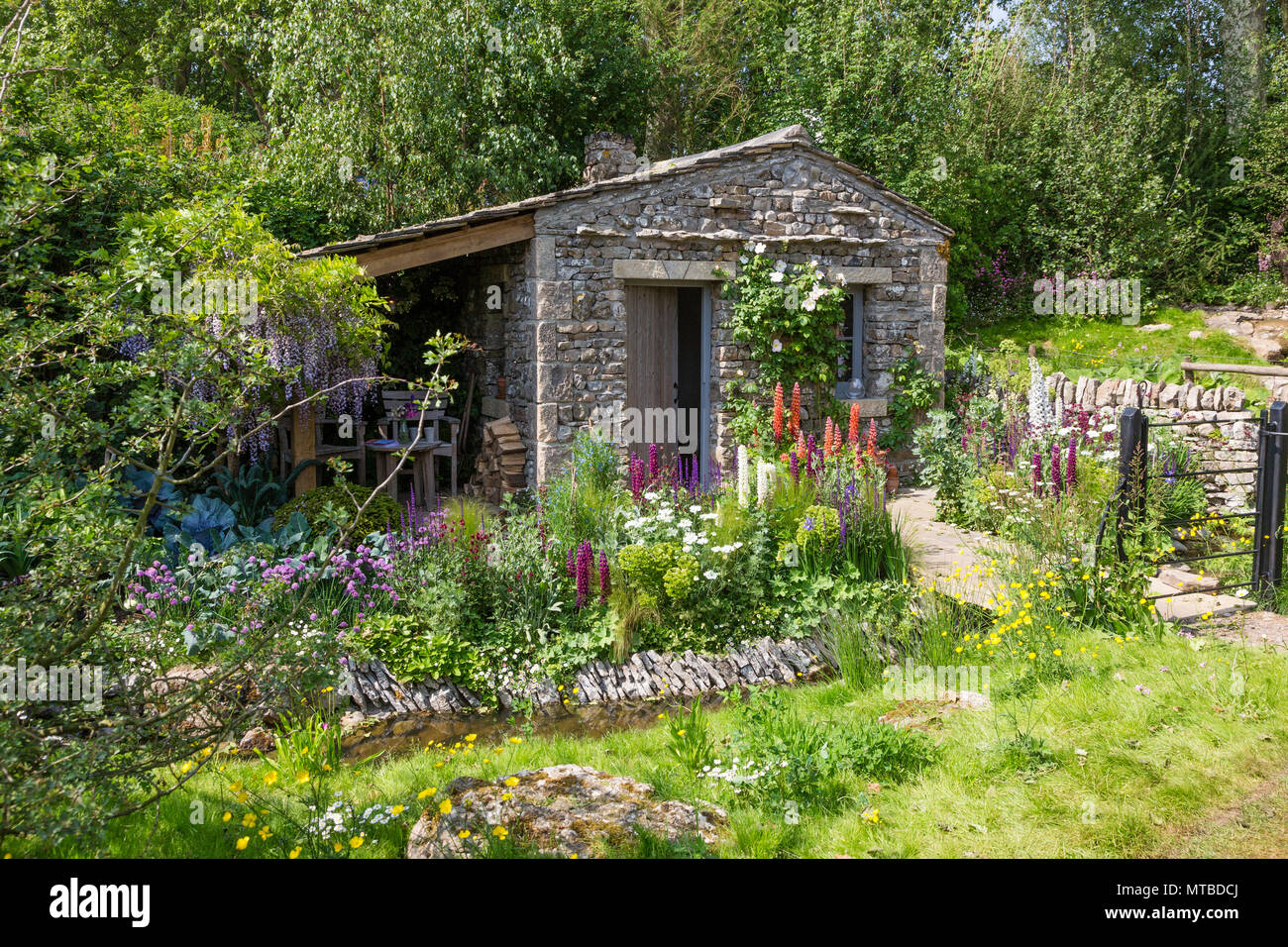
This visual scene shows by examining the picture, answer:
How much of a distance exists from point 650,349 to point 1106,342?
8498 mm

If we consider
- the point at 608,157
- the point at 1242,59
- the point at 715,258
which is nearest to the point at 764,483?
the point at 715,258

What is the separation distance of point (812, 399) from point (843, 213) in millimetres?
2000

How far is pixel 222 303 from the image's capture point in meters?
6.80

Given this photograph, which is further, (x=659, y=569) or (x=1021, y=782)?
(x=659, y=569)

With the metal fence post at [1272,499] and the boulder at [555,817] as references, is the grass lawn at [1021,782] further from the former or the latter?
the metal fence post at [1272,499]

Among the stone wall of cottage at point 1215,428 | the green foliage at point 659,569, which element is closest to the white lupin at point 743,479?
the green foliage at point 659,569

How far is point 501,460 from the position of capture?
9000 mm

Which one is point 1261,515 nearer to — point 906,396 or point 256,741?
point 906,396

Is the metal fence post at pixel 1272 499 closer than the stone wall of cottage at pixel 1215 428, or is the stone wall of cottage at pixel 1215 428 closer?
the metal fence post at pixel 1272 499

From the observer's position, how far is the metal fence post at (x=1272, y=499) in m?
5.67

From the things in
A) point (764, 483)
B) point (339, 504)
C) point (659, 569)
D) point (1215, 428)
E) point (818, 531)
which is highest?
point (1215, 428)

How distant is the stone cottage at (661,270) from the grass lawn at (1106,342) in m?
3.57

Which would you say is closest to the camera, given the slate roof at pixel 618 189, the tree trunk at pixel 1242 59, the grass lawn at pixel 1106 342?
the slate roof at pixel 618 189

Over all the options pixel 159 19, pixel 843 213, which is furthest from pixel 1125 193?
pixel 159 19
